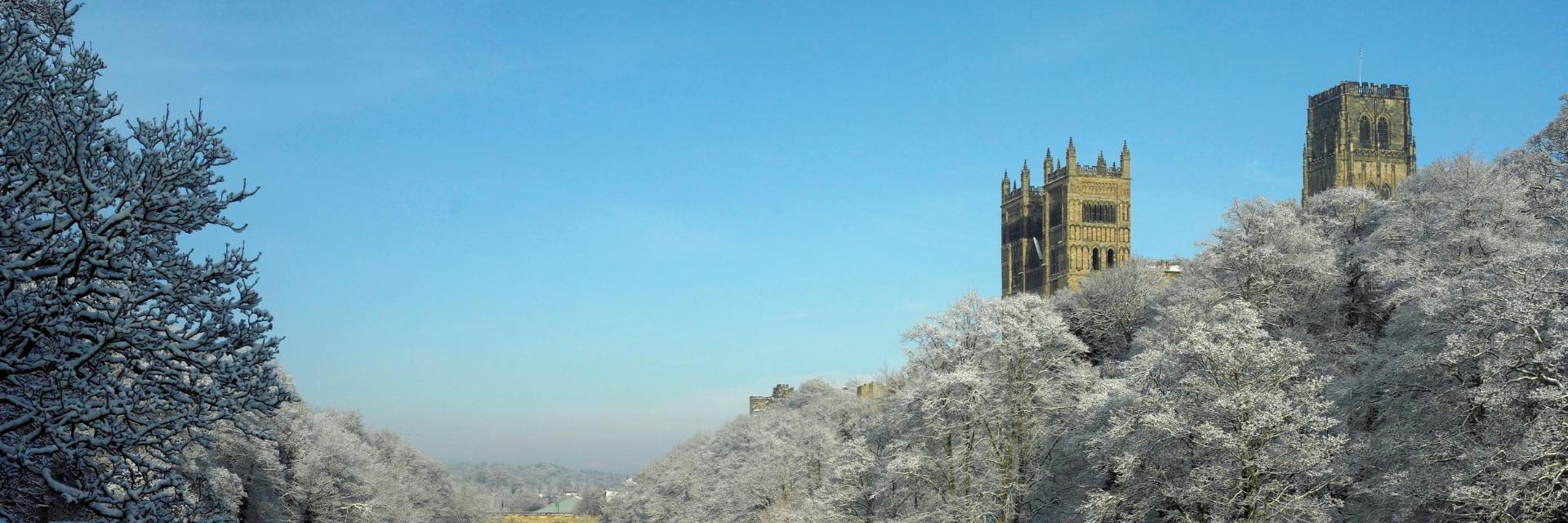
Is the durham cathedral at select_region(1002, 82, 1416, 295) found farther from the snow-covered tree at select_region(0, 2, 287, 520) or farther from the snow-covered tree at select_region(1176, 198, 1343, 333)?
the snow-covered tree at select_region(0, 2, 287, 520)

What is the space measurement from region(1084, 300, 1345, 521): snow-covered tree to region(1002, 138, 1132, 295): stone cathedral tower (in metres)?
118

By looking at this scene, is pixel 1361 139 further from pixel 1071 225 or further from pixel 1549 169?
pixel 1549 169

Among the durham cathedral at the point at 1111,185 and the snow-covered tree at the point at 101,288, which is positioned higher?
the durham cathedral at the point at 1111,185

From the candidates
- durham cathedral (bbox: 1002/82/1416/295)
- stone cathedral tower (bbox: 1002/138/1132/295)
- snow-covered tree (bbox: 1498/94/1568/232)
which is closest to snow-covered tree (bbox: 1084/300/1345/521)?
snow-covered tree (bbox: 1498/94/1568/232)

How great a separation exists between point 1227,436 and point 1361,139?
106 metres

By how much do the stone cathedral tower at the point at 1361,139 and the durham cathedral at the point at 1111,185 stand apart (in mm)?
73

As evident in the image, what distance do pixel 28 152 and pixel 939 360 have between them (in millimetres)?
37562

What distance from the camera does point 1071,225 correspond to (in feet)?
538

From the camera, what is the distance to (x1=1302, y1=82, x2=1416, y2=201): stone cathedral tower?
13250 centimetres

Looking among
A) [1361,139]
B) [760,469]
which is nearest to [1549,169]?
[760,469]

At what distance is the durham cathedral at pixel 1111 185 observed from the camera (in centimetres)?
13350

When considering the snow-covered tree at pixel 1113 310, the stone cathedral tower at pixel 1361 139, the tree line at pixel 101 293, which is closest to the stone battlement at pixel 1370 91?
the stone cathedral tower at pixel 1361 139

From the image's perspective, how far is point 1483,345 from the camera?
1307 inches

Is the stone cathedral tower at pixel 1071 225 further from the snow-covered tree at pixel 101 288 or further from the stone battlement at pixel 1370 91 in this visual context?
the snow-covered tree at pixel 101 288
